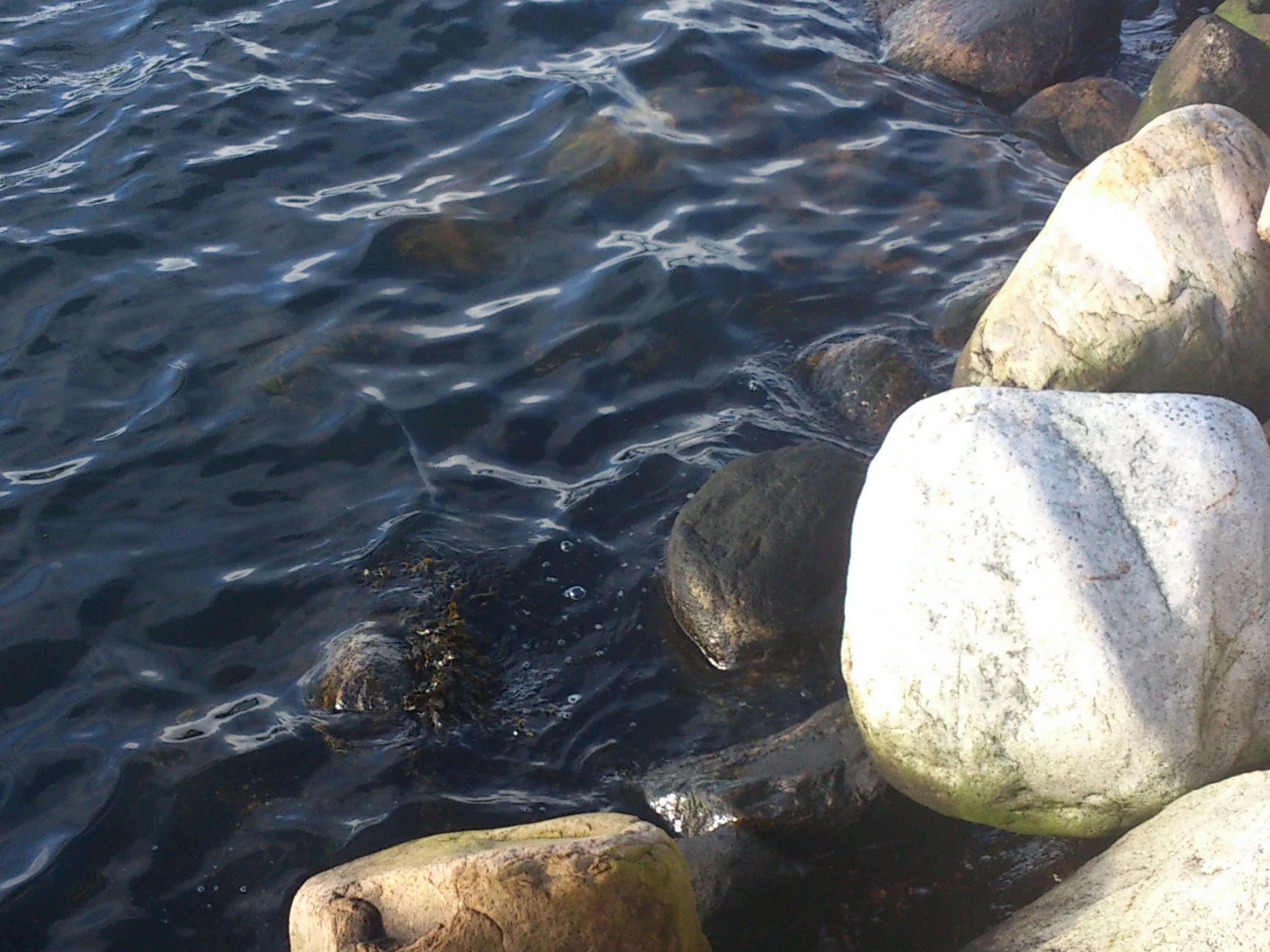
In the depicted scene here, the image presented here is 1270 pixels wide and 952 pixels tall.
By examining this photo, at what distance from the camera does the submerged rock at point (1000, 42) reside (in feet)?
31.3

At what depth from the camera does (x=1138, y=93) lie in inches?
371

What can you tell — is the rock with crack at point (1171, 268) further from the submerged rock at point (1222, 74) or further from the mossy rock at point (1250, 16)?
the mossy rock at point (1250, 16)

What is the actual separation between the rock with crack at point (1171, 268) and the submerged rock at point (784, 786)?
2097mm

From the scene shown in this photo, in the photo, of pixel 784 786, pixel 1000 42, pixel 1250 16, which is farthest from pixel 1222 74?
pixel 784 786

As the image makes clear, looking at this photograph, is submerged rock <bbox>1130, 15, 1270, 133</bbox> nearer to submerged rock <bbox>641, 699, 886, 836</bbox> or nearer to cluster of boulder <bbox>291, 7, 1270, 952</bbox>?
cluster of boulder <bbox>291, 7, 1270, 952</bbox>

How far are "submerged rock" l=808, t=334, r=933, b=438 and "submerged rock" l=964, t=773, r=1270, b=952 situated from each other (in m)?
2.93

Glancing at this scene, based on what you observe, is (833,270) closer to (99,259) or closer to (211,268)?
(211,268)

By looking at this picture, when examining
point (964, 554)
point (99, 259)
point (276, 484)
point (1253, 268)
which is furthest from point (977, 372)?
point (99, 259)

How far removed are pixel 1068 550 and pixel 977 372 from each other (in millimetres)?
2399

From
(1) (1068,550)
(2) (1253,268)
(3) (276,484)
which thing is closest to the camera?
(1) (1068,550)

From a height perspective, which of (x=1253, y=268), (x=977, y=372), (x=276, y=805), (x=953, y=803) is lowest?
(x=276, y=805)

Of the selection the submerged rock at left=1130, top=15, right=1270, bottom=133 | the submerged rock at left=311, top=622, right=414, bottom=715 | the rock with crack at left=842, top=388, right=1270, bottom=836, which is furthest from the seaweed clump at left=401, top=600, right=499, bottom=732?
the submerged rock at left=1130, top=15, right=1270, bottom=133

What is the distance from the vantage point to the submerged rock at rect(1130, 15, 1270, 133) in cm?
791

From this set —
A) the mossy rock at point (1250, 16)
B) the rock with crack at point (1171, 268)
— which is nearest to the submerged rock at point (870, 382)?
the rock with crack at point (1171, 268)
